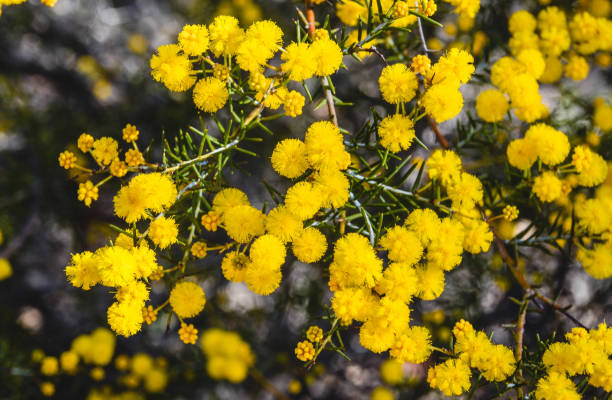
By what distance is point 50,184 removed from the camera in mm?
2617

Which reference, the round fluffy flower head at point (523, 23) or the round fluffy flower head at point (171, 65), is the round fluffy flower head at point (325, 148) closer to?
the round fluffy flower head at point (171, 65)

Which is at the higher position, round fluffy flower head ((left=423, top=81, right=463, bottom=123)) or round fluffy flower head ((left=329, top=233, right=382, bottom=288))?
round fluffy flower head ((left=423, top=81, right=463, bottom=123))

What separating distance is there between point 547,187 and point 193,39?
1422 millimetres

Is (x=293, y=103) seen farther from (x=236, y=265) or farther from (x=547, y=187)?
(x=547, y=187)

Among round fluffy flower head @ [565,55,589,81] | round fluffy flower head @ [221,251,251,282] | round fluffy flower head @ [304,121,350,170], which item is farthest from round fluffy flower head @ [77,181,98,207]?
round fluffy flower head @ [565,55,589,81]

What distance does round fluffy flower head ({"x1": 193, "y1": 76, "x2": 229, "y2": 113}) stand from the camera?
126 cm

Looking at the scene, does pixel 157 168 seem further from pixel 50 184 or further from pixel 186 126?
pixel 50 184

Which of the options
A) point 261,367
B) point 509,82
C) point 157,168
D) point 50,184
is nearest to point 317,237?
point 157,168

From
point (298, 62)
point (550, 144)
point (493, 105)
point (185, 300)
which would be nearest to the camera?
point (298, 62)

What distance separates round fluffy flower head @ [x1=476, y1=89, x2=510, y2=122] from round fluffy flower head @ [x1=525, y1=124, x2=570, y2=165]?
0.70ft

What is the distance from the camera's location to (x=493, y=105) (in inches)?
70.0

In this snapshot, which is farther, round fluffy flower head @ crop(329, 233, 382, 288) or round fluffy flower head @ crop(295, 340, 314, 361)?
round fluffy flower head @ crop(295, 340, 314, 361)

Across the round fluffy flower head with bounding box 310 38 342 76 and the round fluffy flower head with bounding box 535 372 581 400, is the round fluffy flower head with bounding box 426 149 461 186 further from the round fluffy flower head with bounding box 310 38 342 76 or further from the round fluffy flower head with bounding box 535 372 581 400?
the round fluffy flower head with bounding box 535 372 581 400

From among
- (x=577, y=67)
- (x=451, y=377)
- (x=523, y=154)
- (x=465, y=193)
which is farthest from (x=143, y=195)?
(x=577, y=67)
